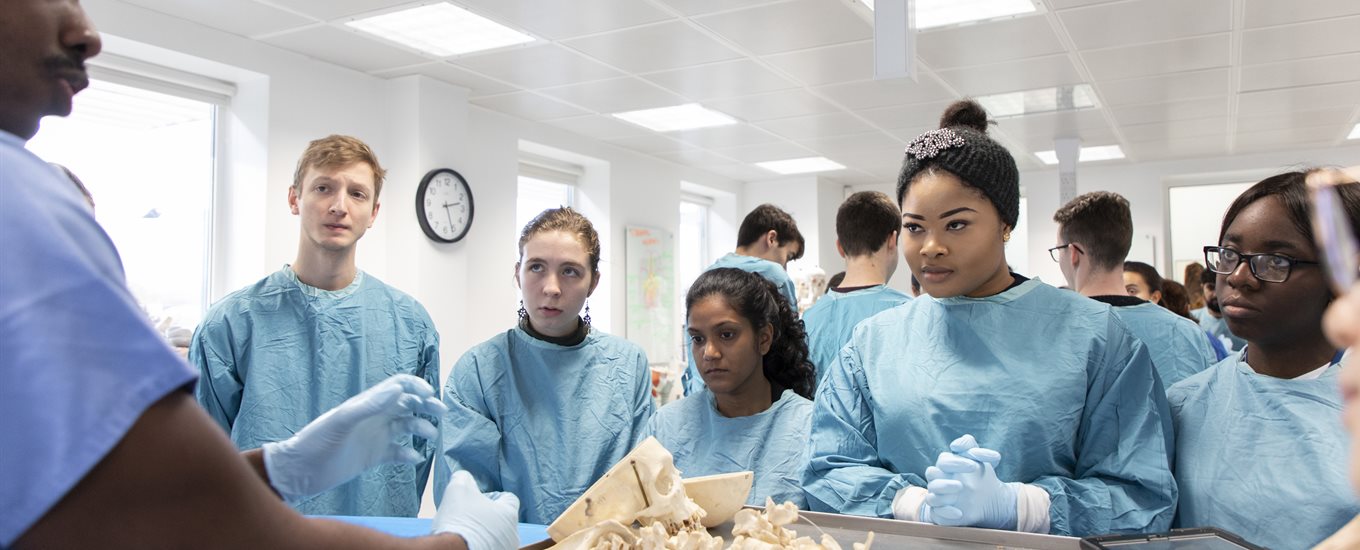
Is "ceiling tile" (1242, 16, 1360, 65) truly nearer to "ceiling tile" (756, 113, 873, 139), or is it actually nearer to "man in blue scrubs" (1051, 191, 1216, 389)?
"man in blue scrubs" (1051, 191, 1216, 389)

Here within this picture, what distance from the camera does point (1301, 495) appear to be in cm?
130

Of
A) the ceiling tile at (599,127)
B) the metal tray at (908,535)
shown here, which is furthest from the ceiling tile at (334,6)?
the metal tray at (908,535)

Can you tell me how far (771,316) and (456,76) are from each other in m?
3.46

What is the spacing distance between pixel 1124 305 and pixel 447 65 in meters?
3.57

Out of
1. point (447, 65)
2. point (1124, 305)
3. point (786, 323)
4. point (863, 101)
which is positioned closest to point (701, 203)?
point (863, 101)

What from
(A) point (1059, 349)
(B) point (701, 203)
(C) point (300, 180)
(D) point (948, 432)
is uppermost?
(B) point (701, 203)

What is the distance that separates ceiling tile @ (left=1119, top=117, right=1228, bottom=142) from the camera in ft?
20.5

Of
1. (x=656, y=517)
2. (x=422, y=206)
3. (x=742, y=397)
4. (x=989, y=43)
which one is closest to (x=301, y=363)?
(x=742, y=397)

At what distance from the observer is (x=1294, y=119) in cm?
616

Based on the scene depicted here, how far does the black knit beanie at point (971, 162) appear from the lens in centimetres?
153

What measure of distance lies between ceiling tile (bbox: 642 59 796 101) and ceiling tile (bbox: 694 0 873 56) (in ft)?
1.07

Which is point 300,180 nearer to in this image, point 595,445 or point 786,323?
point 595,445

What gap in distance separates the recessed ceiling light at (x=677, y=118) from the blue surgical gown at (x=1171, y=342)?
3427 mm

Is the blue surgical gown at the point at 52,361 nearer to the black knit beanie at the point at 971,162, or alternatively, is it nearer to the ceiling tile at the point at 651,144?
the black knit beanie at the point at 971,162
